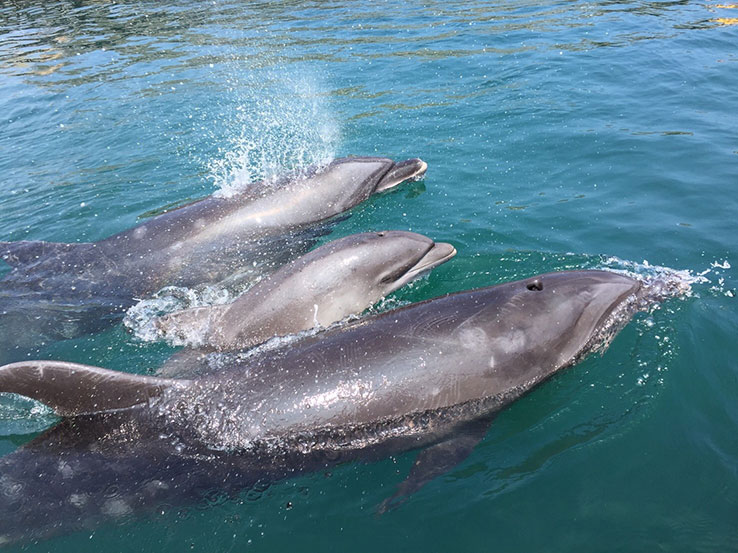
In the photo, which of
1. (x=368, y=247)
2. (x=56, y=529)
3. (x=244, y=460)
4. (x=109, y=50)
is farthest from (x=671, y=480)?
(x=109, y=50)

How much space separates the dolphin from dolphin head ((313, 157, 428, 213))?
2339mm

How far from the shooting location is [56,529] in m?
5.27

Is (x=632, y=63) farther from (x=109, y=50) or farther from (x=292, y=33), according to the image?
(x=109, y=50)

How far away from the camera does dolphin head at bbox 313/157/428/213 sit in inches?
428

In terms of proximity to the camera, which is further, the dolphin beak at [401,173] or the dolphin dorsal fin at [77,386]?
A: the dolphin beak at [401,173]

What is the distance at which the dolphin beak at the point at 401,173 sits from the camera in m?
11.5

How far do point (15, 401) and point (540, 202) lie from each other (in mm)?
8434

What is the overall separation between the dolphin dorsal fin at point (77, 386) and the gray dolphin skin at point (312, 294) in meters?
2.05

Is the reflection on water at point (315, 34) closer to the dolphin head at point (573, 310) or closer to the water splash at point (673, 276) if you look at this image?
the water splash at point (673, 276)

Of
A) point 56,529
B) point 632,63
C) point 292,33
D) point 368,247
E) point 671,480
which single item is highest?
point 292,33

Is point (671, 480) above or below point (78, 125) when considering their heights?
below

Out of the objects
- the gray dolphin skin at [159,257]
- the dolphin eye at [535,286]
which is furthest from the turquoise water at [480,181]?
the dolphin eye at [535,286]

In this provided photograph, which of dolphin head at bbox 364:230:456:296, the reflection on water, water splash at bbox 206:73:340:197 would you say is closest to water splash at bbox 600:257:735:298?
dolphin head at bbox 364:230:456:296

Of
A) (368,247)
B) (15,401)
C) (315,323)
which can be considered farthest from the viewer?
(368,247)
